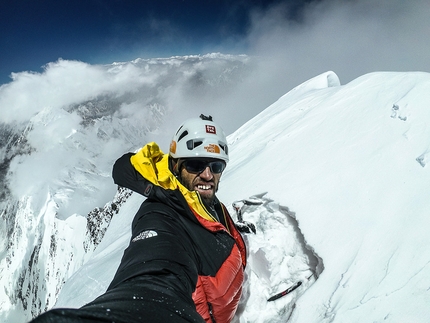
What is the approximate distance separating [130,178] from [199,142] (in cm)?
98

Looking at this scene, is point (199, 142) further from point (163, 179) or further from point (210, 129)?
point (163, 179)

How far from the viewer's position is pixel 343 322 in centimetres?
241

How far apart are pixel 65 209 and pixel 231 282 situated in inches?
7374

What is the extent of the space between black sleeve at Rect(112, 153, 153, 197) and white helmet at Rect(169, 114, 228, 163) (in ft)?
2.04

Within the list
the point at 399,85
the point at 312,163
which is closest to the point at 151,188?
the point at 312,163

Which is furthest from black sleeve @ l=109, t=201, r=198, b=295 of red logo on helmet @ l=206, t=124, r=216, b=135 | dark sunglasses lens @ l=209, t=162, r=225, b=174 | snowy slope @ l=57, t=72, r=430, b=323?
snowy slope @ l=57, t=72, r=430, b=323

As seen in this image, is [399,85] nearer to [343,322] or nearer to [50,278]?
[343,322]

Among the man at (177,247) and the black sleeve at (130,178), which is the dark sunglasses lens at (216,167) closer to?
the man at (177,247)

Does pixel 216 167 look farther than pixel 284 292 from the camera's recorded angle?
Yes

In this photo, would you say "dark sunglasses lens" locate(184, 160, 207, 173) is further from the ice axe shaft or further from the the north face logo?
the ice axe shaft

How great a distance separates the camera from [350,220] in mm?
3441

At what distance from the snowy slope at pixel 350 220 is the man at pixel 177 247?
0.77 meters

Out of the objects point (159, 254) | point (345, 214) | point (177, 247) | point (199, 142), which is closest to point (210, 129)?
point (199, 142)

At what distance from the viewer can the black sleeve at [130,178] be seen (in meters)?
2.66
